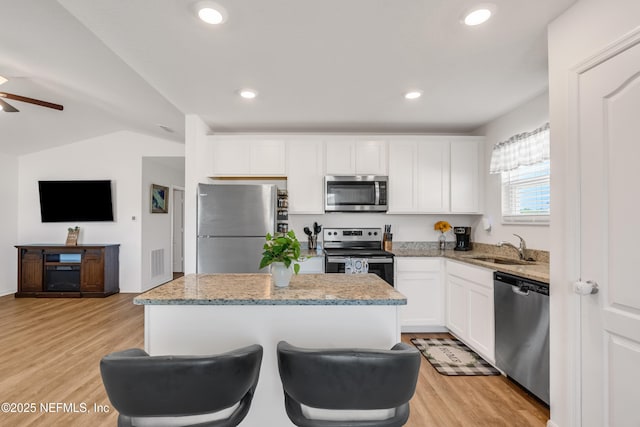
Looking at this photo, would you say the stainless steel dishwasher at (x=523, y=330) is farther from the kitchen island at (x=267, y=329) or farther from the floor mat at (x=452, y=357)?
the kitchen island at (x=267, y=329)

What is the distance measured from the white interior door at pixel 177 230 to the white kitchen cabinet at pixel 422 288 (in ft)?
17.4

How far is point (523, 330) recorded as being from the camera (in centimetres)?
215

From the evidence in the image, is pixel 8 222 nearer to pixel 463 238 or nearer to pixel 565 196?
pixel 463 238

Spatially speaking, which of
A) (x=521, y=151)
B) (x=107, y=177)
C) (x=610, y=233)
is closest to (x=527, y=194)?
(x=521, y=151)

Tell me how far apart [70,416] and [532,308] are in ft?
10.1

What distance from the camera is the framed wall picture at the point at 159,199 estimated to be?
224 inches

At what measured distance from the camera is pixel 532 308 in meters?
2.06

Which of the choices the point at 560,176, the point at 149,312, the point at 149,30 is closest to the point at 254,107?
the point at 149,30

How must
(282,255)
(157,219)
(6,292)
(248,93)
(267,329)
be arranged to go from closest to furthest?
(267,329), (282,255), (248,93), (6,292), (157,219)

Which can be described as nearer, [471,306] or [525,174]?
[471,306]

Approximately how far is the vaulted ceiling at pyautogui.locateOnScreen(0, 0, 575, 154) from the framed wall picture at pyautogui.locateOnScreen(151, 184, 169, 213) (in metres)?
2.05

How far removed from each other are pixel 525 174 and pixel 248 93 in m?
2.70

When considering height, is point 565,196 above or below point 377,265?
above

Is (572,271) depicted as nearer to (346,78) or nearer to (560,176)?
(560,176)
